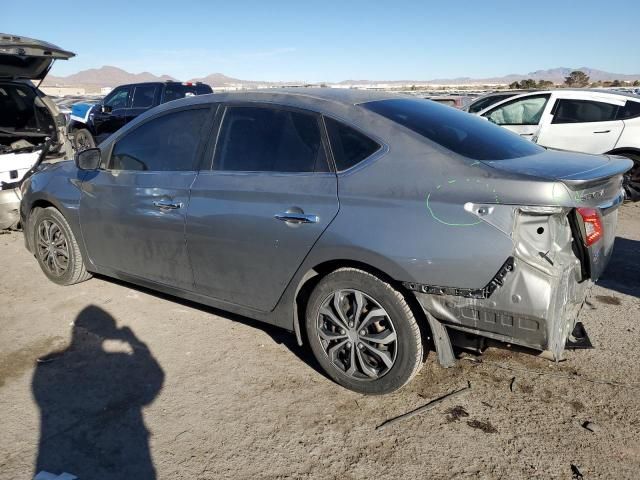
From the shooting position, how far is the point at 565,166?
9.39 feet

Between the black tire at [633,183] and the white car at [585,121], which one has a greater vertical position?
the white car at [585,121]

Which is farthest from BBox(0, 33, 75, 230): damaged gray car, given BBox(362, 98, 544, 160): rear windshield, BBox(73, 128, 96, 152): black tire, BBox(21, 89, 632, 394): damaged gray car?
BBox(73, 128, 96, 152): black tire

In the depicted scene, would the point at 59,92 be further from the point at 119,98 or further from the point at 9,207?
the point at 9,207

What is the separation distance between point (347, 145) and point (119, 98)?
13168mm

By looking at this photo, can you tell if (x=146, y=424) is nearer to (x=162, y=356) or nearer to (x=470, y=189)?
(x=162, y=356)

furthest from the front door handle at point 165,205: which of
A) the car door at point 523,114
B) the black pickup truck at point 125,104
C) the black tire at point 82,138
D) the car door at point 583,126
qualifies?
the black tire at point 82,138

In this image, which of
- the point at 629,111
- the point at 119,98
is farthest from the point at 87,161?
the point at 119,98

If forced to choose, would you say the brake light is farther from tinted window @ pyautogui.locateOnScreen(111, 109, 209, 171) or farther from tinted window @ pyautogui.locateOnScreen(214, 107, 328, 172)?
tinted window @ pyautogui.locateOnScreen(111, 109, 209, 171)

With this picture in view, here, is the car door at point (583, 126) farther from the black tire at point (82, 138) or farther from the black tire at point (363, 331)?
the black tire at point (82, 138)

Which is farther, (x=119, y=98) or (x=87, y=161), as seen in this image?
(x=119, y=98)

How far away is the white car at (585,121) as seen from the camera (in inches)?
324

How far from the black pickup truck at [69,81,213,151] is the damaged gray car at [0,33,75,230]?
217 inches

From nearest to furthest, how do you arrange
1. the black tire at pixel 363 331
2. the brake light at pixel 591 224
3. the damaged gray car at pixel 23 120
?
the brake light at pixel 591 224 < the black tire at pixel 363 331 < the damaged gray car at pixel 23 120

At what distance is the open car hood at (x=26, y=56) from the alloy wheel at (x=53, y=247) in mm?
2763
